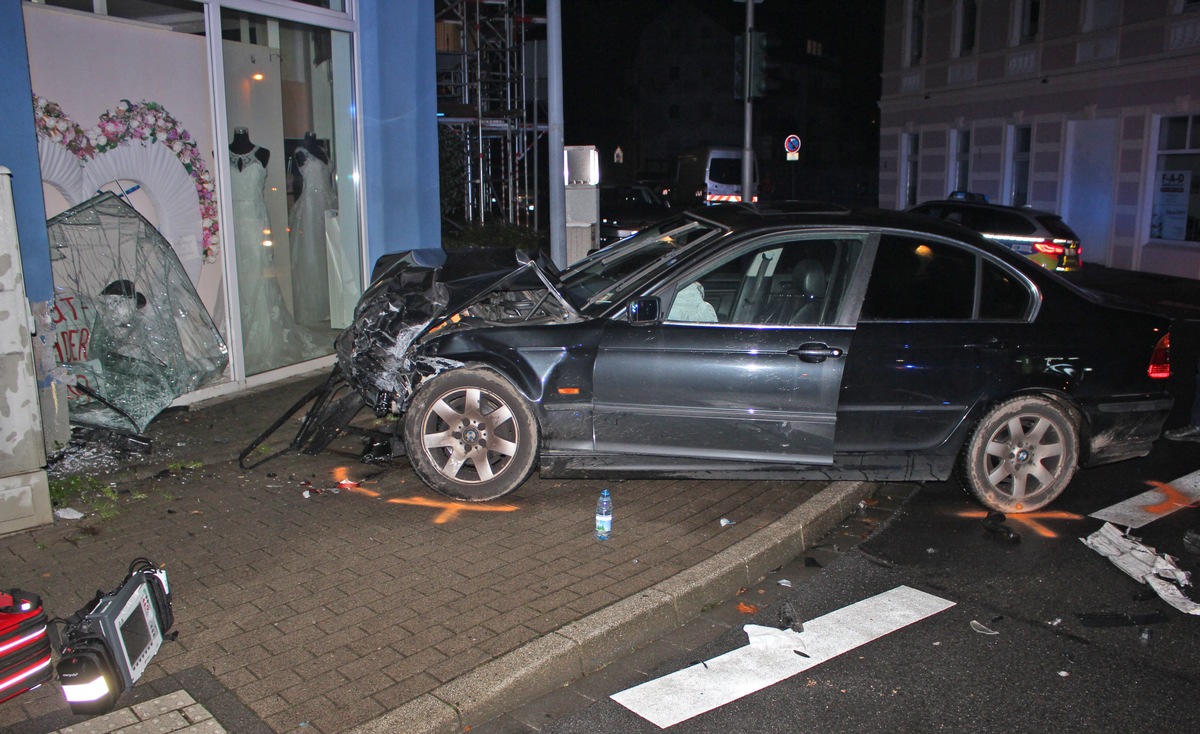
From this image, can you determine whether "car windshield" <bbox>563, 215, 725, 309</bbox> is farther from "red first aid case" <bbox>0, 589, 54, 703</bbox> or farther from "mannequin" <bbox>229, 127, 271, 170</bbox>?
"mannequin" <bbox>229, 127, 271, 170</bbox>

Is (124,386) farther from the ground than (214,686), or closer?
farther from the ground

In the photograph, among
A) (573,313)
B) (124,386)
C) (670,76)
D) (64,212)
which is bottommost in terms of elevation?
(124,386)

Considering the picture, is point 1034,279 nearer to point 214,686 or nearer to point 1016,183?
point 214,686

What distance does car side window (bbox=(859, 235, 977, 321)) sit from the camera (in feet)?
18.5

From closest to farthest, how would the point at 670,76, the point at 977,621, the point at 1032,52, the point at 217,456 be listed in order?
the point at 977,621, the point at 217,456, the point at 1032,52, the point at 670,76

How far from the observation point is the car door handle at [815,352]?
5.47 meters

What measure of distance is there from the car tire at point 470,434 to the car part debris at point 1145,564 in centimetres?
323

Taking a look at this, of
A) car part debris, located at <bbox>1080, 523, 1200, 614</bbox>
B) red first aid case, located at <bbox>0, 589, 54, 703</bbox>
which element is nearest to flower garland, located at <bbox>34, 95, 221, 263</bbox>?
red first aid case, located at <bbox>0, 589, 54, 703</bbox>

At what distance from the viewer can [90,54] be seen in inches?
282

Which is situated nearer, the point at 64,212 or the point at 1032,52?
the point at 64,212

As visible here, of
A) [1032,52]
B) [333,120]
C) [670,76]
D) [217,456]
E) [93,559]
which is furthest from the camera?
[670,76]

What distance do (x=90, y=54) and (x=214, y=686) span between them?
17.8 feet

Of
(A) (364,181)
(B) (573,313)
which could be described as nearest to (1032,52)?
(A) (364,181)

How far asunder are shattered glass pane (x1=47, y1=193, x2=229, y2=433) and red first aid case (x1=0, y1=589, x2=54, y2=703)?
3000 mm
